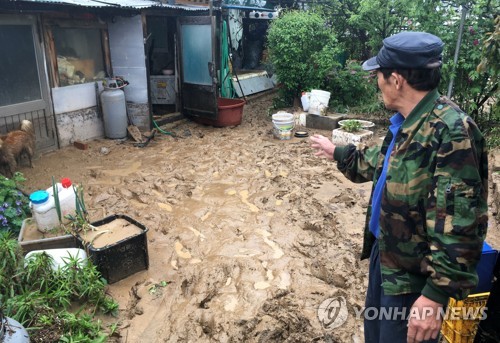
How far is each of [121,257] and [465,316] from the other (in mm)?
2721

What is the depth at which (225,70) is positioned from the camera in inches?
389

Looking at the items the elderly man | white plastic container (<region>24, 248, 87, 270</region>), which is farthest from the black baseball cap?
white plastic container (<region>24, 248, 87, 270</region>)

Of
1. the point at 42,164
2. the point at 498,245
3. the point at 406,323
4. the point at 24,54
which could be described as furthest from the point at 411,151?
the point at 24,54

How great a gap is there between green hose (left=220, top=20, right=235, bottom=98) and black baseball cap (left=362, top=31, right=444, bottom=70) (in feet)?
26.7

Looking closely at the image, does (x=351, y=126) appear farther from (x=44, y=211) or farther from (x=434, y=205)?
(x=434, y=205)

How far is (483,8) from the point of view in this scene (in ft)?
23.3

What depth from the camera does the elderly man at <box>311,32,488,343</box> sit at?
5.17 ft

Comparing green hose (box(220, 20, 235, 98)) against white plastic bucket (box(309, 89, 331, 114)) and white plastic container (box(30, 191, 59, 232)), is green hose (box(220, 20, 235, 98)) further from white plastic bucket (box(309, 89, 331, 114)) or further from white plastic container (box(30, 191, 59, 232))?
white plastic container (box(30, 191, 59, 232))

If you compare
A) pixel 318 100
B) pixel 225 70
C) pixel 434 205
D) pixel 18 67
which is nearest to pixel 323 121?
pixel 318 100

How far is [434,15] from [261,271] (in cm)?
653

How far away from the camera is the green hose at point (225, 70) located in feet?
31.5

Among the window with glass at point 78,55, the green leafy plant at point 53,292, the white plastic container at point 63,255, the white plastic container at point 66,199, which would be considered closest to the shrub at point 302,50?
the window with glass at point 78,55

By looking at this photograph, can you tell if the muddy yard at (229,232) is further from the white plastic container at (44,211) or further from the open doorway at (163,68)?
the open doorway at (163,68)

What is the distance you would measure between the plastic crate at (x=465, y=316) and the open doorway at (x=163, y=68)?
7632 mm
